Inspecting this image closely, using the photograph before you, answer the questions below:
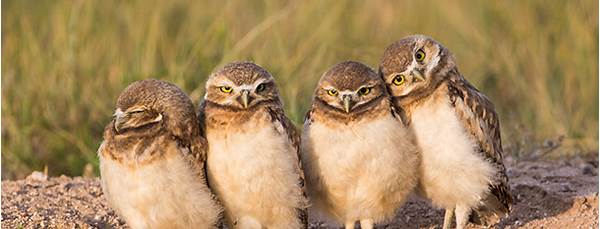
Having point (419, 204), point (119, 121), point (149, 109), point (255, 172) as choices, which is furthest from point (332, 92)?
point (419, 204)

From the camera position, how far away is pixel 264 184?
615cm

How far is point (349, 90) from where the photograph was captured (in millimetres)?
6355

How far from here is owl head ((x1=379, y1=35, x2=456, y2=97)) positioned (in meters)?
6.64

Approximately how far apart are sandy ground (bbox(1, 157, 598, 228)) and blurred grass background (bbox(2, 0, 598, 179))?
0.67 m

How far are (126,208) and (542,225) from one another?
2729 mm

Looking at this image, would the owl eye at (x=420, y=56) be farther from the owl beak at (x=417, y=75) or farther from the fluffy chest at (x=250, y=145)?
the fluffy chest at (x=250, y=145)

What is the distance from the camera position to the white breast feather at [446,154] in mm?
6566

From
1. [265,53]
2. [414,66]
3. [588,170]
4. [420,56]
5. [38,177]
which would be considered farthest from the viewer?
[265,53]

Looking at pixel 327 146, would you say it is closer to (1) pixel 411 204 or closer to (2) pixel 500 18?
(1) pixel 411 204

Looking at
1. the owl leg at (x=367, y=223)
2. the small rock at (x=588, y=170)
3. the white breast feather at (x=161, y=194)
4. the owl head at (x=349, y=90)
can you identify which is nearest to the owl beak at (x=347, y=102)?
the owl head at (x=349, y=90)

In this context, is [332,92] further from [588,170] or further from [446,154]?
[588,170]

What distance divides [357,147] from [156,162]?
1117 millimetres

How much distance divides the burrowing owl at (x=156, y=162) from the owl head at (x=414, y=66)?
122cm

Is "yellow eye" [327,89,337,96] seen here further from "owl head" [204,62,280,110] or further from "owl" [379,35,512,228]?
"owl" [379,35,512,228]
